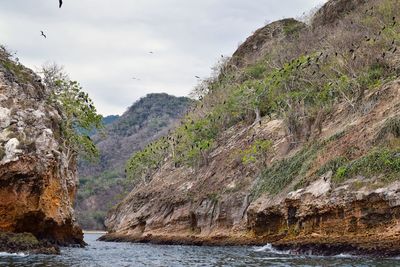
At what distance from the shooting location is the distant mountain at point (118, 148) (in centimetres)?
12912

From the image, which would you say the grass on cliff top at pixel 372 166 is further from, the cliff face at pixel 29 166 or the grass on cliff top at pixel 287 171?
the cliff face at pixel 29 166

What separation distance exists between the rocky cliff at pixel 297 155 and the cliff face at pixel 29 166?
14589mm

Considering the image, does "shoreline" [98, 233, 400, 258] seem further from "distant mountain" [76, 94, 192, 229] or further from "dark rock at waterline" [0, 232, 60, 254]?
"distant mountain" [76, 94, 192, 229]

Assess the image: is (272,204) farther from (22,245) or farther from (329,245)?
(22,245)

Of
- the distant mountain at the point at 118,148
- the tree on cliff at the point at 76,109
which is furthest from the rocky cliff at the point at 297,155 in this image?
the distant mountain at the point at 118,148

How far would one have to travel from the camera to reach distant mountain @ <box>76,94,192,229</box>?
424ft

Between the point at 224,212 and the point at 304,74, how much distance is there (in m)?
16.5

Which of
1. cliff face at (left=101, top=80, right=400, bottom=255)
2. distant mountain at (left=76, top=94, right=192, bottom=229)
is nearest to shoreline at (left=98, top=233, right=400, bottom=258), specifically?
cliff face at (left=101, top=80, right=400, bottom=255)

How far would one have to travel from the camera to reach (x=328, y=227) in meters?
28.8

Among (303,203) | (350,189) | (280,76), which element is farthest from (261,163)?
(350,189)

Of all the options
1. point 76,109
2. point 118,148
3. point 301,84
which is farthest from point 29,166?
point 118,148

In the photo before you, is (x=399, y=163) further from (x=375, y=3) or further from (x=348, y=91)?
(x=375, y=3)

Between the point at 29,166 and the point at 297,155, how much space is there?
2040 cm

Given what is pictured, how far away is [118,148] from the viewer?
172000mm
